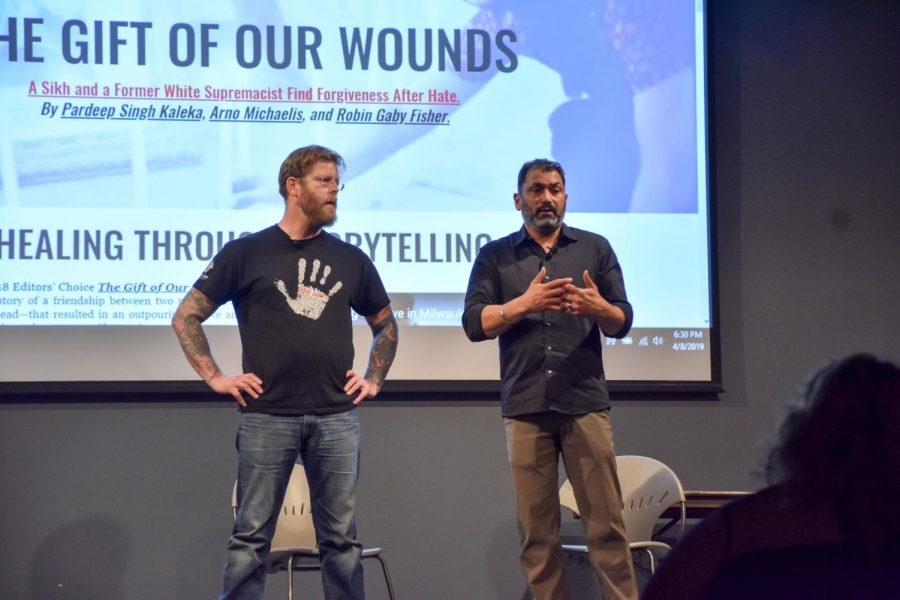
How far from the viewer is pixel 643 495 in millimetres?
3713

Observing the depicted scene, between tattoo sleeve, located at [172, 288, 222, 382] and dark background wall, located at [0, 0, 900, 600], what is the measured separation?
1.11 metres

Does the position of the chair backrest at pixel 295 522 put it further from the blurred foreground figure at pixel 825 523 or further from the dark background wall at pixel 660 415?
the blurred foreground figure at pixel 825 523

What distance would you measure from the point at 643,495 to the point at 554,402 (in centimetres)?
86

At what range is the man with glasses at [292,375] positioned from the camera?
9.59ft

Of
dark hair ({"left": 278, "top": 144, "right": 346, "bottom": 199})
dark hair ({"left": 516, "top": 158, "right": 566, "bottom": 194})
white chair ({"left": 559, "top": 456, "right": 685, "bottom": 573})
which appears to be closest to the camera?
dark hair ({"left": 278, "top": 144, "right": 346, "bottom": 199})

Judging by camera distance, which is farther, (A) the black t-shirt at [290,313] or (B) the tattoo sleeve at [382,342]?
(B) the tattoo sleeve at [382,342]

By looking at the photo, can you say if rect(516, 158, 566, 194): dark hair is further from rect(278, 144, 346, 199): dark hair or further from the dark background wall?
the dark background wall

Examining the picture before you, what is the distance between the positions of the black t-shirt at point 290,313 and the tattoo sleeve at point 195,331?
0.14 feet

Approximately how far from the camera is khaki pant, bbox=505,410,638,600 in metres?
3.06

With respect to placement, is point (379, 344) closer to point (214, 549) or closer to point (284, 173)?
point (284, 173)

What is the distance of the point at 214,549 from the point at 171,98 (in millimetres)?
1914

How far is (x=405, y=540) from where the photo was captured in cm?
416

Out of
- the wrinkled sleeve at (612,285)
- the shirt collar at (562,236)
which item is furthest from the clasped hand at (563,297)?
the shirt collar at (562,236)

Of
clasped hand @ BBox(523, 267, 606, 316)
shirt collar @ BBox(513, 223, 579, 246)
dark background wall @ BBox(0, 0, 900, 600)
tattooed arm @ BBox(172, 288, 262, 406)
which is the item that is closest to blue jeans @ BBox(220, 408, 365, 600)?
tattooed arm @ BBox(172, 288, 262, 406)
